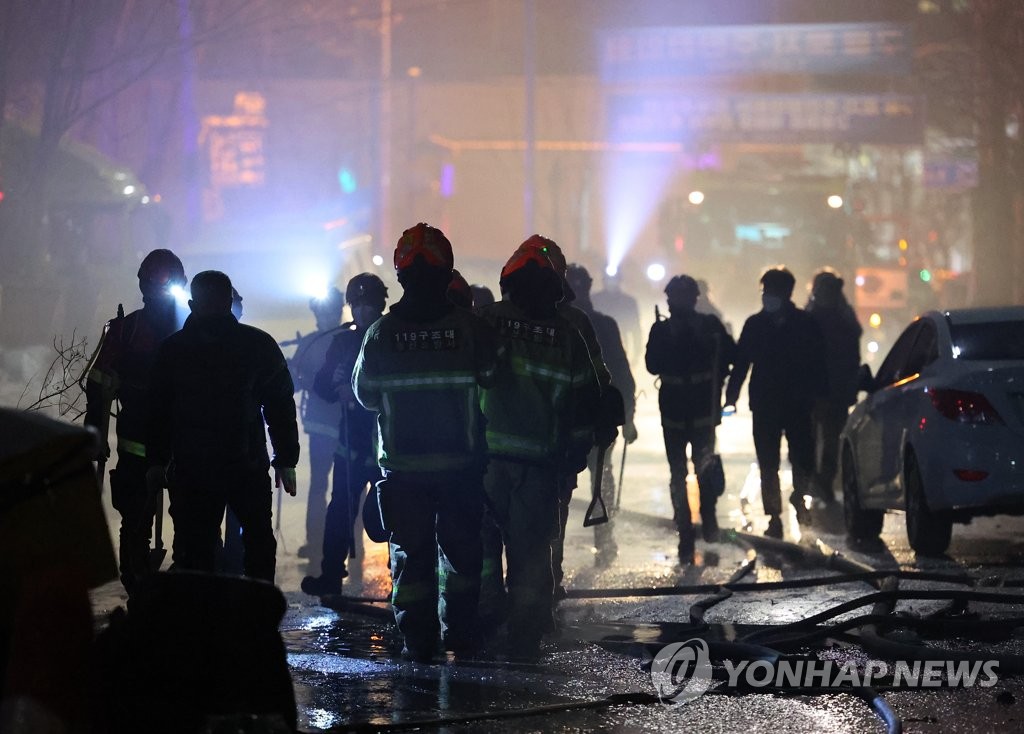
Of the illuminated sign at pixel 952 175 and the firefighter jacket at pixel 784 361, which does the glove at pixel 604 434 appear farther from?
the illuminated sign at pixel 952 175

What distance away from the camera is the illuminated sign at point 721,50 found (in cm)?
5244

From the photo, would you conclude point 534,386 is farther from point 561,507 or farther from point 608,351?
point 608,351

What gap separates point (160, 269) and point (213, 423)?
1617 mm

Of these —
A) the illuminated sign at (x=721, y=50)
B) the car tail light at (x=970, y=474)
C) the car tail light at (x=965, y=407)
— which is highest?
the illuminated sign at (x=721, y=50)

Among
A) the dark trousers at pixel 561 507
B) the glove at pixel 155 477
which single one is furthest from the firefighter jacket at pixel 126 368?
the dark trousers at pixel 561 507

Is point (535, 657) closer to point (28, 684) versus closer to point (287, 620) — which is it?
point (287, 620)

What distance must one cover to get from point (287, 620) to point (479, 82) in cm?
5282

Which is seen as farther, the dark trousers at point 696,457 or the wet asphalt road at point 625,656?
the dark trousers at point 696,457

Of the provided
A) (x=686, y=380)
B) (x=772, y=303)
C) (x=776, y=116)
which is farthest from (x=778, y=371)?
(x=776, y=116)

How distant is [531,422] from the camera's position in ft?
22.2

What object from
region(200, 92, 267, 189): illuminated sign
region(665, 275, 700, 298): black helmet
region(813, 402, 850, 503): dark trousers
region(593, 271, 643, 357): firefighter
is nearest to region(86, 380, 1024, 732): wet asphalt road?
region(813, 402, 850, 503): dark trousers

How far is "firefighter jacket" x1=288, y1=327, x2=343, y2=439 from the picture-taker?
10.1 meters

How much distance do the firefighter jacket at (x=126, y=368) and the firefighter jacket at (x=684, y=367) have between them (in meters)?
3.68

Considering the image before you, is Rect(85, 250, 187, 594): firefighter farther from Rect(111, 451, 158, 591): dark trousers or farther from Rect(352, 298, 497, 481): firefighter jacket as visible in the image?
Rect(352, 298, 497, 481): firefighter jacket
